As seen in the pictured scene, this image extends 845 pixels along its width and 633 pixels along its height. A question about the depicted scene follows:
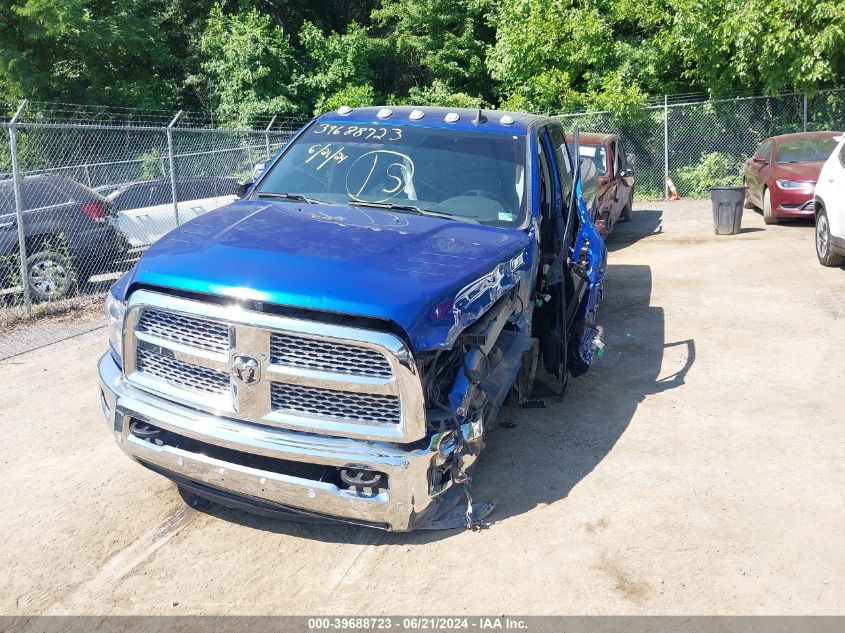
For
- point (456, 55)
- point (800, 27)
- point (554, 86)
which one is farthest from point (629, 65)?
point (456, 55)

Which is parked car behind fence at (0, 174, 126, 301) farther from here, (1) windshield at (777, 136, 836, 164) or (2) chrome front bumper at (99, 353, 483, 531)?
(1) windshield at (777, 136, 836, 164)

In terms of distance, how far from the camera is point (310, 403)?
12.4 feet

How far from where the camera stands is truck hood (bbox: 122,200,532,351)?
369cm

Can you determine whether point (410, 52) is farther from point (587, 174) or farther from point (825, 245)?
point (587, 174)

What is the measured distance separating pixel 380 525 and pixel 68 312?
719cm

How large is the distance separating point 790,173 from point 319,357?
1303 centimetres

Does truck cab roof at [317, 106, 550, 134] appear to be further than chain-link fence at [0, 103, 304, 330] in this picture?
No

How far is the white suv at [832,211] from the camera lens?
9734 mm

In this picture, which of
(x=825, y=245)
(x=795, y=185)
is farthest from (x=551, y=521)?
(x=795, y=185)

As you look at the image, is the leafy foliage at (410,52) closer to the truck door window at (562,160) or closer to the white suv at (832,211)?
the white suv at (832,211)

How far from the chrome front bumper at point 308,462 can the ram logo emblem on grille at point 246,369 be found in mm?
238

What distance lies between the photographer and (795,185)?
46.7ft

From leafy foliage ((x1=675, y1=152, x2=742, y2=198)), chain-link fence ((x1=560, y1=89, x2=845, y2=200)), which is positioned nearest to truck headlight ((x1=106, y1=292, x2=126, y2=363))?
chain-link fence ((x1=560, y1=89, x2=845, y2=200))

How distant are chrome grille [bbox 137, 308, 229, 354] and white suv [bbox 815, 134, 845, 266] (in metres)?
8.30
